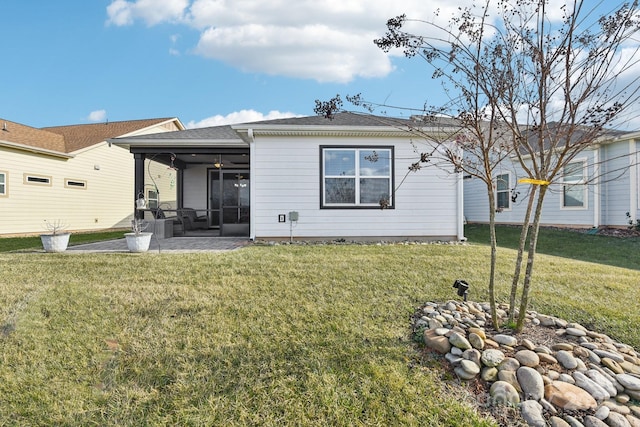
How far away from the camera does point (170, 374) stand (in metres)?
2.32

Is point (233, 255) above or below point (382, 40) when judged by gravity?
below

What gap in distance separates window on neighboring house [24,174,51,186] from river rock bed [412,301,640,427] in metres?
15.0

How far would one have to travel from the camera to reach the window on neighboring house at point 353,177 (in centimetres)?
797

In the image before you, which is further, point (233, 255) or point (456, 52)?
A: point (233, 255)

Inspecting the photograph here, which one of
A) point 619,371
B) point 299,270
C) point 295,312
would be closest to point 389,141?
point 299,270

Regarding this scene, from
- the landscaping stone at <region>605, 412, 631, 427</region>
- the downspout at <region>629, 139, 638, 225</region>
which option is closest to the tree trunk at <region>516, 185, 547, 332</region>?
the landscaping stone at <region>605, 412, 631, 427</region>

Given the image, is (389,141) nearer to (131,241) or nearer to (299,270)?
(299,270)

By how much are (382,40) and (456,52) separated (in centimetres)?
66

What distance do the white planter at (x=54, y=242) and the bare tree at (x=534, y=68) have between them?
23.8 feet

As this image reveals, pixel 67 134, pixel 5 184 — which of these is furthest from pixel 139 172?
pixel 67 134

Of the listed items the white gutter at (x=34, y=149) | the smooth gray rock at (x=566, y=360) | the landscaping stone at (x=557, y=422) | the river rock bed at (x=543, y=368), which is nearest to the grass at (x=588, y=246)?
the river rock bed at (x=543, y=368)

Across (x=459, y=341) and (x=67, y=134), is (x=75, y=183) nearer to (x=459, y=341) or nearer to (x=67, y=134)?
(x=67, y=134)

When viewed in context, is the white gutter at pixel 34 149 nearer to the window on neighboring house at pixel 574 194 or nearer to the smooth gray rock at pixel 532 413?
the smooth gray rock at pixel 532 413

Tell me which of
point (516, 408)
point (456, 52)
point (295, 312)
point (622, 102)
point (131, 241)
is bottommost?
point (516, 408)
